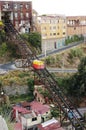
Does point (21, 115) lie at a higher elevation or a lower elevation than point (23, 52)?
lower

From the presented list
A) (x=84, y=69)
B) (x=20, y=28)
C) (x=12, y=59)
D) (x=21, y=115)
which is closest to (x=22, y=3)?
(x=20, y=28)

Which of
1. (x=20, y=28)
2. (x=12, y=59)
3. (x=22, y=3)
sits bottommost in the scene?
(x=12, y=59)

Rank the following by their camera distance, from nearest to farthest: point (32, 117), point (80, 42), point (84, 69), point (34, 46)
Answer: point (32, 117)
point (84, 69)
point (34, 46)
point (80, 42)

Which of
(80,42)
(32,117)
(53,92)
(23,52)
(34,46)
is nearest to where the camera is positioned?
(32,117)

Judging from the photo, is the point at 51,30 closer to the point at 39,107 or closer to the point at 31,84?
the point at 31,84

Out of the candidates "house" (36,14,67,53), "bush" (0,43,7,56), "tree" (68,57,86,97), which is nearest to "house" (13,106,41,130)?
"tree" (68,57,86,97)

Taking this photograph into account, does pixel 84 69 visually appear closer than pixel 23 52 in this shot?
Yes

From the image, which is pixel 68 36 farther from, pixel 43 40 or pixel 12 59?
pixel 12 59
